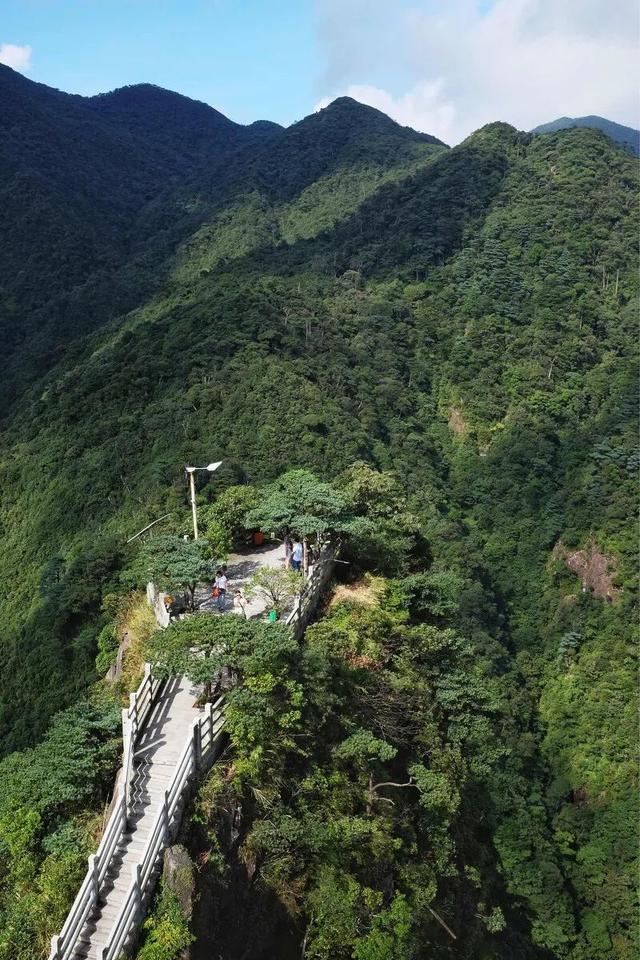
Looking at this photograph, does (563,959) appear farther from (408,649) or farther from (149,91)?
(149,91)

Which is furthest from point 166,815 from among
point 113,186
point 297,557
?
point 113,186

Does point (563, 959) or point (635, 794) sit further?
point (635, 794)

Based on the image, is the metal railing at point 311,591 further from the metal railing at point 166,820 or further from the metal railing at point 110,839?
the metal railing at point 110,839

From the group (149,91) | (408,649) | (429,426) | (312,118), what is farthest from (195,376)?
(149,91)

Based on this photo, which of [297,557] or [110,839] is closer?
[110,839]

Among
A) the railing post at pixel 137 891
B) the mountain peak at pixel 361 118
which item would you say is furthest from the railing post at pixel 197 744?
the mountain peak at pixel 361 118

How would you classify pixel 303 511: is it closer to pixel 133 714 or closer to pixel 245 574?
pixel 245 574

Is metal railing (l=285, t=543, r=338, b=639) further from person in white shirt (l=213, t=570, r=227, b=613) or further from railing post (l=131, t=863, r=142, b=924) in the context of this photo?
railing post (l=131, t=863, r=142, b=924)

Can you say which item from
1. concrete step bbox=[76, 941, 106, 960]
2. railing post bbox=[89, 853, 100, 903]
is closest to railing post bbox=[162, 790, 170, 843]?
railing post bbox=[89, 853, 100, 903]
